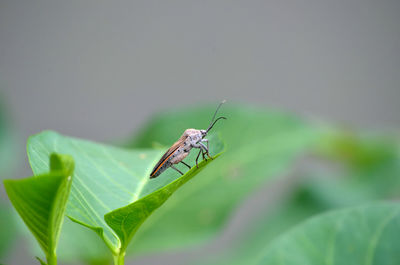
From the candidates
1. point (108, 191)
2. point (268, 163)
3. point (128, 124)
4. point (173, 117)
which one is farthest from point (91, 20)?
point (108, 191)

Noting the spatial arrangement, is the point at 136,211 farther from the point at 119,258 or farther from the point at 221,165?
the point at 221,165

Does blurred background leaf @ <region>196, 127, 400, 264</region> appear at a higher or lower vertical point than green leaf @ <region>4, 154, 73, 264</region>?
lower

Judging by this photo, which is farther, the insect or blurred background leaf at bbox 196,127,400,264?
blurred background leaf at bbox 196,127,400,264

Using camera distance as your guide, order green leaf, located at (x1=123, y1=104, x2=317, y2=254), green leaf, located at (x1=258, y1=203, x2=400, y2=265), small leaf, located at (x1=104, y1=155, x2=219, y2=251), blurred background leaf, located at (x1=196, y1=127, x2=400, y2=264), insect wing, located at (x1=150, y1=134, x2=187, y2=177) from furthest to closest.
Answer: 1. blurred background leaf, located at (x1=196, y1=127, x2=400, y2=264)
2. green leaf, located at (x1=123, y1=104, x2=317, y2=254)
3. insect wing, located at (x1=150, y1=134, x2=187, y2=177)
4. green leaf, located at (x1=258, y1=203, x2=400, y2=265)
5. small leaf, located at (x1=104, y1=155, x2=219, y2=251)

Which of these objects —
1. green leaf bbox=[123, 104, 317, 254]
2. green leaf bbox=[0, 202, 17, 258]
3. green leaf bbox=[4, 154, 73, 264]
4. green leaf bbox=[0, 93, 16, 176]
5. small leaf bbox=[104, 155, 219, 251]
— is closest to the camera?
green leaf bbox=[4, 154, 73, 264]

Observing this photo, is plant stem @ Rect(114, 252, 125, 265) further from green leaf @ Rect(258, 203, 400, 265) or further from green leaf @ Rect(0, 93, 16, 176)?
green leaf @ Rect(0, 93, 16, 176)

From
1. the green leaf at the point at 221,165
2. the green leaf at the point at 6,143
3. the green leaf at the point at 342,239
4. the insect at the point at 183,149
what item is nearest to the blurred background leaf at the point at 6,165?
the green leaf at the point at 6,143

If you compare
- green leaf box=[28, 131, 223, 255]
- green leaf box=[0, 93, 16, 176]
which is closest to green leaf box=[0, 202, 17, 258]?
green leaf box=[0, 93, 16, 176]

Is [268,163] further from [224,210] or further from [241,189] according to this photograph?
[224,210]
